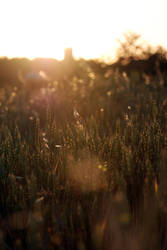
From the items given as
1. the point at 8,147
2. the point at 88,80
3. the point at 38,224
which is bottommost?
the point at 38,224

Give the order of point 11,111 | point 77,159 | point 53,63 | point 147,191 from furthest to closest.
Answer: point 53,63 < point 11,111 < point 77,159 < point 147,191

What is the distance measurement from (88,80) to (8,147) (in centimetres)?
524

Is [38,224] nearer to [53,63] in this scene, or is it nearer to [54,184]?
[54,184]

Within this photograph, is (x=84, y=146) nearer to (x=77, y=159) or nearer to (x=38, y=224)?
(x=77, y=159)

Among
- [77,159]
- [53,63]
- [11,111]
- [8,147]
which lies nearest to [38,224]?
[77,159]

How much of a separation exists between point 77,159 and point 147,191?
54 centimetres

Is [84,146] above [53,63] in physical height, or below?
below

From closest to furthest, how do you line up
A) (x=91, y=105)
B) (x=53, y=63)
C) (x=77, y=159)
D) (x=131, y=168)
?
(x=131, y=168), (x=77, y=159), (x=91, y=105), (x=53, y=63)

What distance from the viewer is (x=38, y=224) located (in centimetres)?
109

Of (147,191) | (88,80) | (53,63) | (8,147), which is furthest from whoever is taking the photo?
(53,63)

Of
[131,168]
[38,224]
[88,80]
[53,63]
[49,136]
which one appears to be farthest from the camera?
[53,63]

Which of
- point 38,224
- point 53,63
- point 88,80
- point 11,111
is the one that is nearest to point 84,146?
point 38,224

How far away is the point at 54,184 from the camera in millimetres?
1464

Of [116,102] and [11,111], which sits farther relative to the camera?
[11,111]
